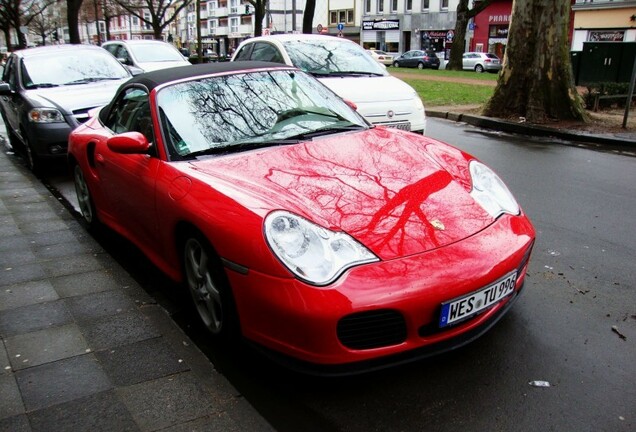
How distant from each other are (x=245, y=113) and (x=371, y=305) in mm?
1870

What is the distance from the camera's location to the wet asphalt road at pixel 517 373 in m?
2.43

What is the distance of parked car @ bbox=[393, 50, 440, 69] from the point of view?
39812 mm

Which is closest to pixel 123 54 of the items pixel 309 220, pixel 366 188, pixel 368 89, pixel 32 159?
pixel 32 159

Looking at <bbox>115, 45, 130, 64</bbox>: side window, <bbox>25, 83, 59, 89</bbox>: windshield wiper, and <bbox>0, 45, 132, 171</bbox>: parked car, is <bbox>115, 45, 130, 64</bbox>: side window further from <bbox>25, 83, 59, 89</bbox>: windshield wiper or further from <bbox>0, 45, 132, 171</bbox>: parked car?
<bbox>25, 83, 59, 89</bbox>: windshield wiper

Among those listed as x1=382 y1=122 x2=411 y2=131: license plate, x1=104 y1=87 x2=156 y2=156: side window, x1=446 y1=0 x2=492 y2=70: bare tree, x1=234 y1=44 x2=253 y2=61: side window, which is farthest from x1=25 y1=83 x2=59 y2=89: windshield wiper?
x1=446 y1=0 x2=492 y2=70: bare tree

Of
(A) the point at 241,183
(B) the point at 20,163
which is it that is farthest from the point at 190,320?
(B) the point at 20,163

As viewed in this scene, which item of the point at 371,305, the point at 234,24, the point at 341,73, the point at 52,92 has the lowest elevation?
the point at 371,305

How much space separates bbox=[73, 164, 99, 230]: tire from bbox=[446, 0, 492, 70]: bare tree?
31.0 metres

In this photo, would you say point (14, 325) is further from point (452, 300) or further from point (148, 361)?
point (452, 300)

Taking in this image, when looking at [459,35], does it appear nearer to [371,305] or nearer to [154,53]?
[154,53]

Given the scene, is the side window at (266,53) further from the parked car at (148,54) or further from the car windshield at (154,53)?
the car windshield at (154,53)

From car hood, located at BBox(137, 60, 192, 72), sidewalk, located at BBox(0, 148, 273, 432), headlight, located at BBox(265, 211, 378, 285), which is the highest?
car hood, located at BBox(137, 60, 192, 72)

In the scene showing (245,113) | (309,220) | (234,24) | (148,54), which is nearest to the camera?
(309,220)

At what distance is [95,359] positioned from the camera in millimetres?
2953
